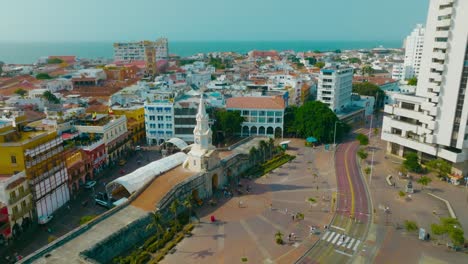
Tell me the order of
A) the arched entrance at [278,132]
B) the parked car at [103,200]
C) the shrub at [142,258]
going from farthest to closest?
1. the arched entrance at [278,132]
2. the parked car at [103,200]
3. the shrub at [142,258]

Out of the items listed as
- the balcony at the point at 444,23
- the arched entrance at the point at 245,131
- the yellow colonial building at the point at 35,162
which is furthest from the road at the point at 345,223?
the yellow colonial building at the point at 35,162

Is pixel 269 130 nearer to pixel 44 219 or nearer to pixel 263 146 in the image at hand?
pixel 263 146

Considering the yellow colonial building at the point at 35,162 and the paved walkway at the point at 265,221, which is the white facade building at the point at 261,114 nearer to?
the paved walkway at the point at 265,221

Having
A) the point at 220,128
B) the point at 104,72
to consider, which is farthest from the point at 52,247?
the point at 104,72

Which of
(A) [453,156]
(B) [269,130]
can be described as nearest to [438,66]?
(A) [453,156]

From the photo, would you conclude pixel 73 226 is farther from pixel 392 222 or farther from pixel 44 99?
pixel 44 99

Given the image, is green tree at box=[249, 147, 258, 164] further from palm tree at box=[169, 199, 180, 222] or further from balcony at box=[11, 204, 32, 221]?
balcony at box=[11, 204, 32, 221]
